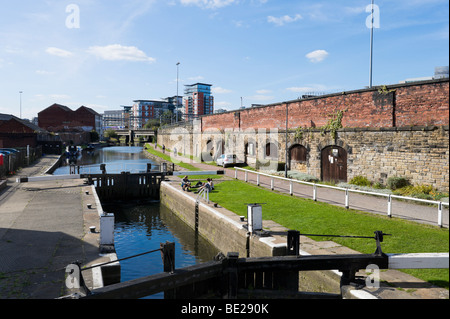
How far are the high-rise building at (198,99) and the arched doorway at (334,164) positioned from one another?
157625 mm

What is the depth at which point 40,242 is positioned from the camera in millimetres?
9664

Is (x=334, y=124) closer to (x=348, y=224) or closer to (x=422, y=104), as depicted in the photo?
(x=422, y=104)

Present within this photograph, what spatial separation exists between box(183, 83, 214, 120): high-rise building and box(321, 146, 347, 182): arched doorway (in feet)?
517

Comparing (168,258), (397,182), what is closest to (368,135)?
(397,182)

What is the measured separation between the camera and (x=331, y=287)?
714cm

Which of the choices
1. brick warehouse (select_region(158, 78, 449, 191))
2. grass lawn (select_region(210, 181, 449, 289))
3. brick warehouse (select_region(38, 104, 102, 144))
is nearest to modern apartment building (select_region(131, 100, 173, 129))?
brick warehouse (select_region(38, 104, 102, 144))

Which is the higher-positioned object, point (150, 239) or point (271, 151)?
point (271, 151)

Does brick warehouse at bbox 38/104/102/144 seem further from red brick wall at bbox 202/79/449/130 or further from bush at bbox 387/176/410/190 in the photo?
bush at bbox 387/176/410/190

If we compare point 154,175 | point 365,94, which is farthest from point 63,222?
point 365,94

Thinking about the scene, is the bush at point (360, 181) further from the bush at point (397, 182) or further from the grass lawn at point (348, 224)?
the grass lawn at point (348, 224)

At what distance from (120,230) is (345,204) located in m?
10.3

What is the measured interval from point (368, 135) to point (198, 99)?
163926 mm
